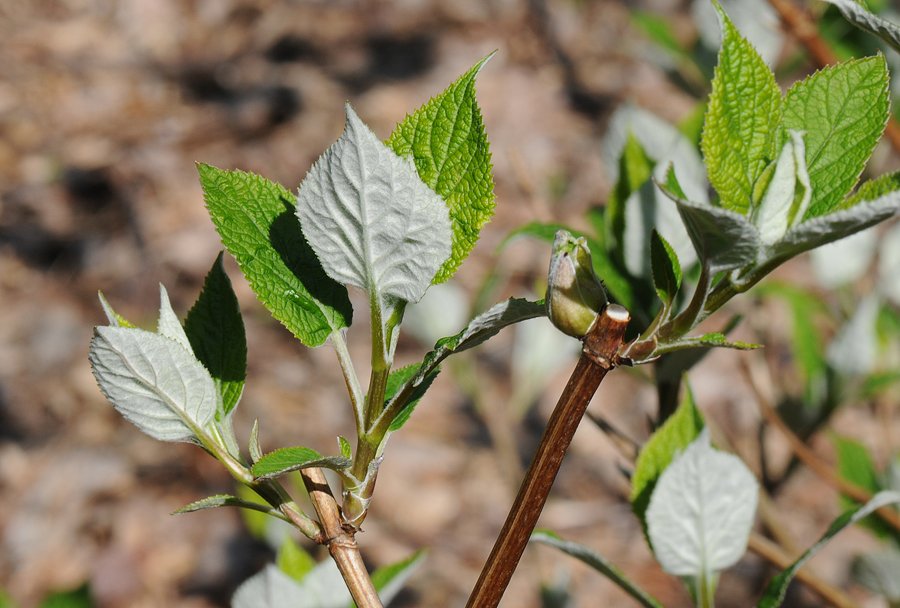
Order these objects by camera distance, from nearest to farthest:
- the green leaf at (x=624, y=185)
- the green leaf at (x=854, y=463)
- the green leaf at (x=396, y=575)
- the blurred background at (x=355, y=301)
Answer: the green leaf at (x=396, y=575) < the green leaf at (x=624, y=185) < the green leaf at (x=854, y=463) < the blurred background at (x=355, y=301)

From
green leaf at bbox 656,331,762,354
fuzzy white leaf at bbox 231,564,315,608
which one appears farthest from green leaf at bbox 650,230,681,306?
fuzzy white leaf at bbox 231,564,315,608

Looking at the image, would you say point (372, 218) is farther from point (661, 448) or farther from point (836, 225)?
point (661, 448)

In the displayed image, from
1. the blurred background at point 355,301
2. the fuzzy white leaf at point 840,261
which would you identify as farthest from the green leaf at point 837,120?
the fuzzy white leaf at point 840,261

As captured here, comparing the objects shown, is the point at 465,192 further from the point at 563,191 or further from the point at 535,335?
the point at 563,191

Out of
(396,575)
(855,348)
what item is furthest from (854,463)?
(396,575)

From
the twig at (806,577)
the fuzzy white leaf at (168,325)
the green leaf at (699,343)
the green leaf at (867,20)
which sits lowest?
the twig at (806,577)

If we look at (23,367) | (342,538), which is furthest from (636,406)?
(342,538)

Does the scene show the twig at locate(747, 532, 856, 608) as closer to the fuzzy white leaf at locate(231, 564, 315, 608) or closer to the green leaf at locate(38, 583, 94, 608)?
the fuzzy white leaf at locate(231, 564, 315, 608)

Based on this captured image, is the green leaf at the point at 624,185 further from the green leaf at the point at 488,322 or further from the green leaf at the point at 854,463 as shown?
the green leaf at the point at 854,463
